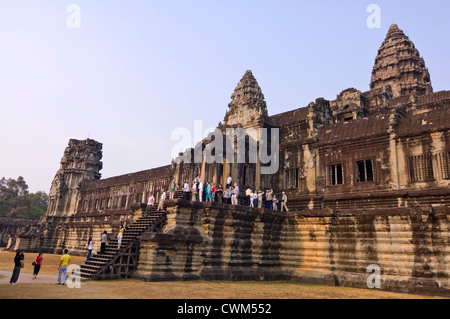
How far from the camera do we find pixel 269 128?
Result: 2434cm

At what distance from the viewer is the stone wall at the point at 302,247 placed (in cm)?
1455

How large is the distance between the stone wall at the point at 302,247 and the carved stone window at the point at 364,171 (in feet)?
11.1

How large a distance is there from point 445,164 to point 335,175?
232 inches

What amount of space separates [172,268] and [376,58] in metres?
54.3

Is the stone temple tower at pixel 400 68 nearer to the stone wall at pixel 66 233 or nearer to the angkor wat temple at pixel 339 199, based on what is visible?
the angkor wat temple at pixel 339 199

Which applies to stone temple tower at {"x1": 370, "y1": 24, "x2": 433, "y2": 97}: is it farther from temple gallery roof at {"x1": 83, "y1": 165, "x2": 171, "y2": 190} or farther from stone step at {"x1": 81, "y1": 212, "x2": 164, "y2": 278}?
stone step at {"x1": 81, "y1": 212, "x2": 164, "y2": 278}

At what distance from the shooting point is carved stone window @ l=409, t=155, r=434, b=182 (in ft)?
56.3

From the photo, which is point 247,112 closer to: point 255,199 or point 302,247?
point 255,199

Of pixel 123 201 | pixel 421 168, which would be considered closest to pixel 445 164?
pixel 421 168

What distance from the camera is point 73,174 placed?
5050 centimetres

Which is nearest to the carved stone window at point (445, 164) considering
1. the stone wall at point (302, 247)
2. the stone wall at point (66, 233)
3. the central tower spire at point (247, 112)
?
the stone wall at point (302, 247)

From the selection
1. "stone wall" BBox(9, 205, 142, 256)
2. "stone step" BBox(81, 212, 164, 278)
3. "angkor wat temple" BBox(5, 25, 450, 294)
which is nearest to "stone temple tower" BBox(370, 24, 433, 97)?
"angkor wat temple" BBox(5, 25, 450, 294)

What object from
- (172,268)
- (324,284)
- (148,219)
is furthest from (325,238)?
(148,219)

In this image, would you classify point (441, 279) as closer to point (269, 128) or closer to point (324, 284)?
Result: point (324, 284)
